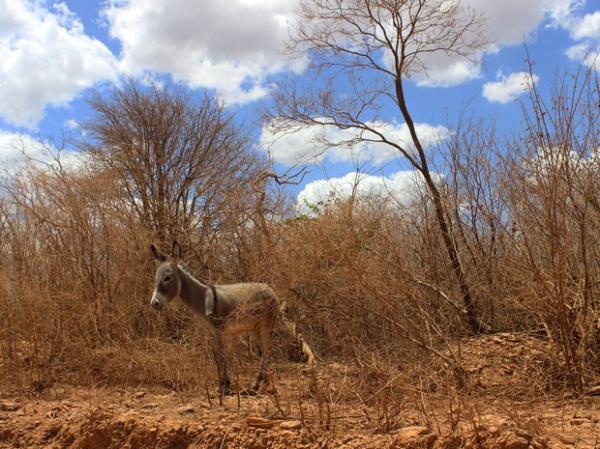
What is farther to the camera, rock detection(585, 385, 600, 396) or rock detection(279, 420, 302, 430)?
rock detection(585, 385, 600, 396)

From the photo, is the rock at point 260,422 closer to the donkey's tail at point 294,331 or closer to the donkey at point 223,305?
the donkey at point 223,305

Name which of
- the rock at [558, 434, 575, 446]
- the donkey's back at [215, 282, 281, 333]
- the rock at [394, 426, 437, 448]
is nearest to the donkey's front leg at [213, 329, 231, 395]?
the donkey's back at [215, 282, 281, 333]

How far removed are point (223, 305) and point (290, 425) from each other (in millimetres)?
2394

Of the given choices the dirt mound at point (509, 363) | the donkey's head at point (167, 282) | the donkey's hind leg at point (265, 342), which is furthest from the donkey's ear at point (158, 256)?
the dirt mound at point (509, 363)

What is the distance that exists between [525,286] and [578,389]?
Answer: 1213mm

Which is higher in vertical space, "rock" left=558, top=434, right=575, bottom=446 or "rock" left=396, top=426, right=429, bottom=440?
"rock" left=396, top=426, right=429, bottom=440

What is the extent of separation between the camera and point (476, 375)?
24.5ft

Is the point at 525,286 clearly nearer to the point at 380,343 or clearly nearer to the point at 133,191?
the point at 380,343

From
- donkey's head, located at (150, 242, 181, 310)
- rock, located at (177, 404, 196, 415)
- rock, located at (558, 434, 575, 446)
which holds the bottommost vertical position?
rock, located at (558, 434, 575, 446)

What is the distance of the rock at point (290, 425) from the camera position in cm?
585

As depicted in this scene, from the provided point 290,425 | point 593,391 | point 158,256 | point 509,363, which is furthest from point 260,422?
point 509,363

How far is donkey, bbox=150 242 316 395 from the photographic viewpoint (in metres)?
7.74

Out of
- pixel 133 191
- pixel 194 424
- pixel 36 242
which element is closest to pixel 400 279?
pixel 194 424

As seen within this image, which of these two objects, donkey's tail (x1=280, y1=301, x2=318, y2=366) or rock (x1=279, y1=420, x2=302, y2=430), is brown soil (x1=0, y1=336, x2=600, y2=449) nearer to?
rock (x1=279, y1=420, x2=302, y2=430)
